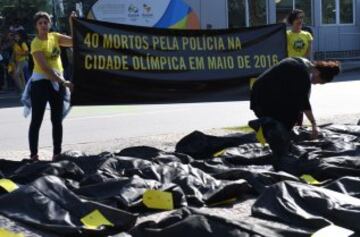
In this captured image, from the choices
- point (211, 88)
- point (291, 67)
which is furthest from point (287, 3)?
point (291, 67)

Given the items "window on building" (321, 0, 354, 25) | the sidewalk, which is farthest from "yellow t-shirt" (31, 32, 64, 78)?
"window on building" (321, 0, 354, 25)

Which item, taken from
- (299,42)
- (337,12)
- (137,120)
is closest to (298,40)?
(299,42)

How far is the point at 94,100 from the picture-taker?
935 centimetres

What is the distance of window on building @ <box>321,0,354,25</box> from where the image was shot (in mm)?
31656

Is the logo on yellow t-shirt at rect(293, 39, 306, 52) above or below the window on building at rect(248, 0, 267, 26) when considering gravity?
above

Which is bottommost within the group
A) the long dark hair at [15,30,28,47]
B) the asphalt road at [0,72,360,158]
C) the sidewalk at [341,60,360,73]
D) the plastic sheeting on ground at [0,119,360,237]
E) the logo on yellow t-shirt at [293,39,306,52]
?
the sidewalk at [341,60,360,73]

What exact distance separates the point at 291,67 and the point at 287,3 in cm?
2375

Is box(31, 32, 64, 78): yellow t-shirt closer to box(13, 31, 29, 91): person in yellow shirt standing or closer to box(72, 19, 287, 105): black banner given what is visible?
box(72, 19, 287, 105): black banner

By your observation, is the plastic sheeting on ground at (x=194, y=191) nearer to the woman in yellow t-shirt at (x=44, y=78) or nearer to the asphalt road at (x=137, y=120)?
the woman in yellow t-shirt at (x=44, y=78)

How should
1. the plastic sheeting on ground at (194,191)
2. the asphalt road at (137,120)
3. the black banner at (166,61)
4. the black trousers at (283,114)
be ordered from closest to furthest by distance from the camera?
the plastic sheeting on ground at (194,191) → the black trousers at (283,114) → the black banner at (166,61) → the asphalt road at (137,120)

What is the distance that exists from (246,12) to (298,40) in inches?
770

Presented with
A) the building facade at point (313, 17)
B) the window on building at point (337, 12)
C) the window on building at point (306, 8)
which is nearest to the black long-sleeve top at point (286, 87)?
the building facade at point (313, 17)

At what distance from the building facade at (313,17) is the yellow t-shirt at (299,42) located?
17.4 metres

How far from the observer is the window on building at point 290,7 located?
3019 cm
